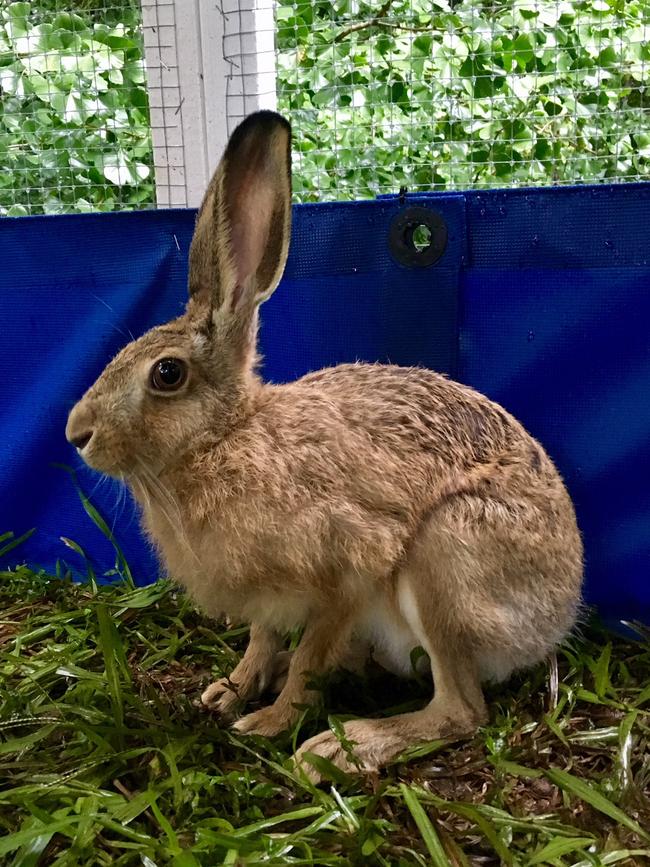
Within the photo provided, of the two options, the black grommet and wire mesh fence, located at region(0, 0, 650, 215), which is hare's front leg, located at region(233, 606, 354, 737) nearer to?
the black grommet

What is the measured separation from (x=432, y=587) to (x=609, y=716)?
57 centimetres

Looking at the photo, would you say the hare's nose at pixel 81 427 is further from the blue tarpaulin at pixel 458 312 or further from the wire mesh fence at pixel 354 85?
the wire mesh fence at pixel 354 85

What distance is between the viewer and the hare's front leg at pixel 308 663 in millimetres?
1863

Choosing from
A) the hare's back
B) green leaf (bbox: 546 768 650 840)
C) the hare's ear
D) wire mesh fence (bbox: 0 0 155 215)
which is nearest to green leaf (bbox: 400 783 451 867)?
green leaf (bbox: 546 768 650 840)

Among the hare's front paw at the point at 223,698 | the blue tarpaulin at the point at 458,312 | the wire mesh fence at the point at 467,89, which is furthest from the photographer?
the wire mesh fence at the point at 467,89

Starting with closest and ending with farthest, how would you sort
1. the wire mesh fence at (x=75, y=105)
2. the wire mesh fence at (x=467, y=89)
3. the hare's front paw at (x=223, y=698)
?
the hare's front paw at (x=223, y=698)
the wire mesh fence at (x=467, y=89)
the wire mesh fence at (x=75, y=105)

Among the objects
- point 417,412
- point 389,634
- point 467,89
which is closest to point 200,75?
point 467,89

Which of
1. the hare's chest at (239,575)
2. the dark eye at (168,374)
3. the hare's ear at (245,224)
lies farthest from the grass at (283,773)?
the hare's ear at (245,224)

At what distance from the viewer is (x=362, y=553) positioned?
179 centimetres

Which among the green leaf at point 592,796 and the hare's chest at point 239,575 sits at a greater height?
the hare's chest at point 239,575

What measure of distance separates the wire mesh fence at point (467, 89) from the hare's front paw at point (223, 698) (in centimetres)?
156

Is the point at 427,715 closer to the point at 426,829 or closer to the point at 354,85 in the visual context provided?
the point at 426,829

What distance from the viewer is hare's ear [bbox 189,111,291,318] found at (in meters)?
1.75

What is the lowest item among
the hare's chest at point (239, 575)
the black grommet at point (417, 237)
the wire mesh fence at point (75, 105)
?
the hare's chest at point (239, 575)
